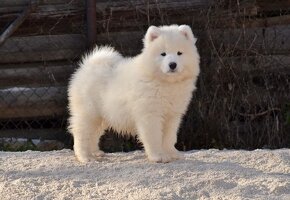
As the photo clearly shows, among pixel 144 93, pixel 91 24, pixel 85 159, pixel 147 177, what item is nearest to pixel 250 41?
pixel 91 24

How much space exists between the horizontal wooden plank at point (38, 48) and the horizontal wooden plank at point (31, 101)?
1.25 feet

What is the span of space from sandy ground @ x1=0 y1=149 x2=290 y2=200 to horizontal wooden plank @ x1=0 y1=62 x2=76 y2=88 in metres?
1.84

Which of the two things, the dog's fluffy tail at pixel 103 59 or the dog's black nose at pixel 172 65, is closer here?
the dog's black nose at pixel 172 65

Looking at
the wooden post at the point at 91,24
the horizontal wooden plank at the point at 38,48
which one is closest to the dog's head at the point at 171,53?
the wooden post at the point at 91,24

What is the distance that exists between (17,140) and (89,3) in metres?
1.77

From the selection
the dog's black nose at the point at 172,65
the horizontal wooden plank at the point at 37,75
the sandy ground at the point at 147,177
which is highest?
the dog's black nose at the point at 172,65

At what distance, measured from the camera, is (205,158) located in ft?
19.0

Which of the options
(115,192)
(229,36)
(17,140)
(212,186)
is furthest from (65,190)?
(229,36)

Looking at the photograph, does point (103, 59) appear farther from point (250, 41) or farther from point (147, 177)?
point (250, 41)

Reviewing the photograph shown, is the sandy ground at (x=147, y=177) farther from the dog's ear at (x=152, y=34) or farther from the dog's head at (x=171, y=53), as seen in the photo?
the dog's ear at (x=152, y=34)

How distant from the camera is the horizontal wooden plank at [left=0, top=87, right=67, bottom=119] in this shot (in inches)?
293

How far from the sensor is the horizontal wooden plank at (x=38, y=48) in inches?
296

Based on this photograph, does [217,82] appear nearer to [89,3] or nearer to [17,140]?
[89,3]

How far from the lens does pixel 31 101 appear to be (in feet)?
24.5
